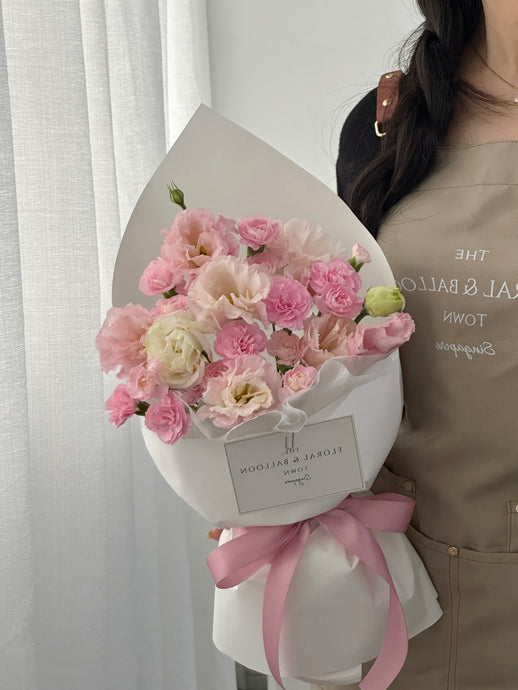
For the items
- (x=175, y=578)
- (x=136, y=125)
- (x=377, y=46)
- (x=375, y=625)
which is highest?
(x=377, y=46)

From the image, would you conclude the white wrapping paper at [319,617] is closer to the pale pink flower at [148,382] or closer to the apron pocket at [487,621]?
the apron pocket at [487,621]

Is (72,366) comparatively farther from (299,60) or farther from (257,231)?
(299,60)

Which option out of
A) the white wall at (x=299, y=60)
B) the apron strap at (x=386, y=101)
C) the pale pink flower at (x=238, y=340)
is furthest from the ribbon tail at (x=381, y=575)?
the white wall at (x=299, y=60)

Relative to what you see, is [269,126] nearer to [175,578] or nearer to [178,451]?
[175,578]

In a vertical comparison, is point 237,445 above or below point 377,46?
below

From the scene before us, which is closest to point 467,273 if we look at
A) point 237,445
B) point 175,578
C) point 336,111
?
point 237,445

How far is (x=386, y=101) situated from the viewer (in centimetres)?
105

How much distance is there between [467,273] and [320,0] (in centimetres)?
114

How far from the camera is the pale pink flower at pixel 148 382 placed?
0.67m

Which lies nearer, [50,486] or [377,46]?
[50,486]

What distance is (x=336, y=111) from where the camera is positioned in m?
1.83

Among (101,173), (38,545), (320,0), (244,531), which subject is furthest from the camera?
(320,0)

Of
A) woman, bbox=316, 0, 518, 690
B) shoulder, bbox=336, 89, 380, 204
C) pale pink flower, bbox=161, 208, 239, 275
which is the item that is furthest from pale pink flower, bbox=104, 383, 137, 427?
shoulder, bbox=336, 89, 380, 204

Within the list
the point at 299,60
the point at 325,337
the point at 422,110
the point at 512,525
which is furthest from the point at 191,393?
the point at 299,60
